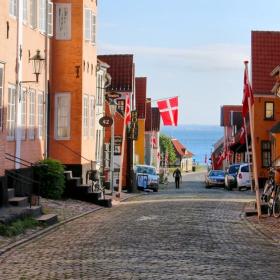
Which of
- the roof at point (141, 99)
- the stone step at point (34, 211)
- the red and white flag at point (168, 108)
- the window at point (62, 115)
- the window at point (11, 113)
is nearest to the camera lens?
the stone step at point (34, 211)

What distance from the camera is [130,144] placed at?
52000 millimetres

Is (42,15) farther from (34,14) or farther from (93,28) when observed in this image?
(93,28)

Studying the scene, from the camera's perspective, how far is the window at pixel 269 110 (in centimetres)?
6134

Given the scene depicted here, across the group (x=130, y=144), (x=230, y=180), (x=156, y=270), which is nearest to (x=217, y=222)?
(x=156, y=270)

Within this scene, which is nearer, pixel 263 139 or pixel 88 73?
pixel 88 73

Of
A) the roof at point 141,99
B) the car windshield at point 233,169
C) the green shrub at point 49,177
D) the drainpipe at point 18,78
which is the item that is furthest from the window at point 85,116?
the roof at point 141,99

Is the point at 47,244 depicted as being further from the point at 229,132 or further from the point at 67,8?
the point at 229,132

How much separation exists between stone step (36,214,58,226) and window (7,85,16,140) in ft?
14.8

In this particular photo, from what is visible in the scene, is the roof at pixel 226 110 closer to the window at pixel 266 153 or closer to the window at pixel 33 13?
Result: the window at pixel 266 153

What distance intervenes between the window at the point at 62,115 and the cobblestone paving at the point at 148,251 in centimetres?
995

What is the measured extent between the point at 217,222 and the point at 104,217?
365 centimetres

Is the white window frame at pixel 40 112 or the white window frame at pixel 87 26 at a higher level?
the white window frame at pixel 87 26

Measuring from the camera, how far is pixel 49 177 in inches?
1094

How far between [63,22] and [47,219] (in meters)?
14.0
